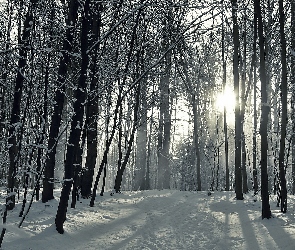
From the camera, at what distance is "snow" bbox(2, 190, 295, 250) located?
19.3 feet

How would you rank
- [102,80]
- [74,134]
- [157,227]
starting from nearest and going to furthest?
[74,134]
[157,227]
[102,80]

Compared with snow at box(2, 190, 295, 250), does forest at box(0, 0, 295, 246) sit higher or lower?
higher

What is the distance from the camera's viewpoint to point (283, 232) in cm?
639

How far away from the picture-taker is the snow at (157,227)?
232 inches

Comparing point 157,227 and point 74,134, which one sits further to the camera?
point 157,227

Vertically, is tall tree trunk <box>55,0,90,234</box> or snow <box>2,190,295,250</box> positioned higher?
tall tree trunk <box>55,0,90,234</box>

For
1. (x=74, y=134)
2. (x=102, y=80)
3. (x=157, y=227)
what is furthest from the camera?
(x=102, y=80)

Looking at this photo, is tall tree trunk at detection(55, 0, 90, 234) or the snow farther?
tall tree trunk at detection(55, 0, 90, 234)

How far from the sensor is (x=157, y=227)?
302 inches

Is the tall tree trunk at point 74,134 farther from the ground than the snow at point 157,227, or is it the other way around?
the tall tree trunk at point 74,134

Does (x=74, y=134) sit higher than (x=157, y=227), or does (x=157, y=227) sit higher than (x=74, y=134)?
(x=74, y=134)

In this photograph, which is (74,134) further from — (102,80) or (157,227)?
(102,80)

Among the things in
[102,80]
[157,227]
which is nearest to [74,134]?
[157,227]

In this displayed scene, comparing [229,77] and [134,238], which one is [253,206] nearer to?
[134,238]
